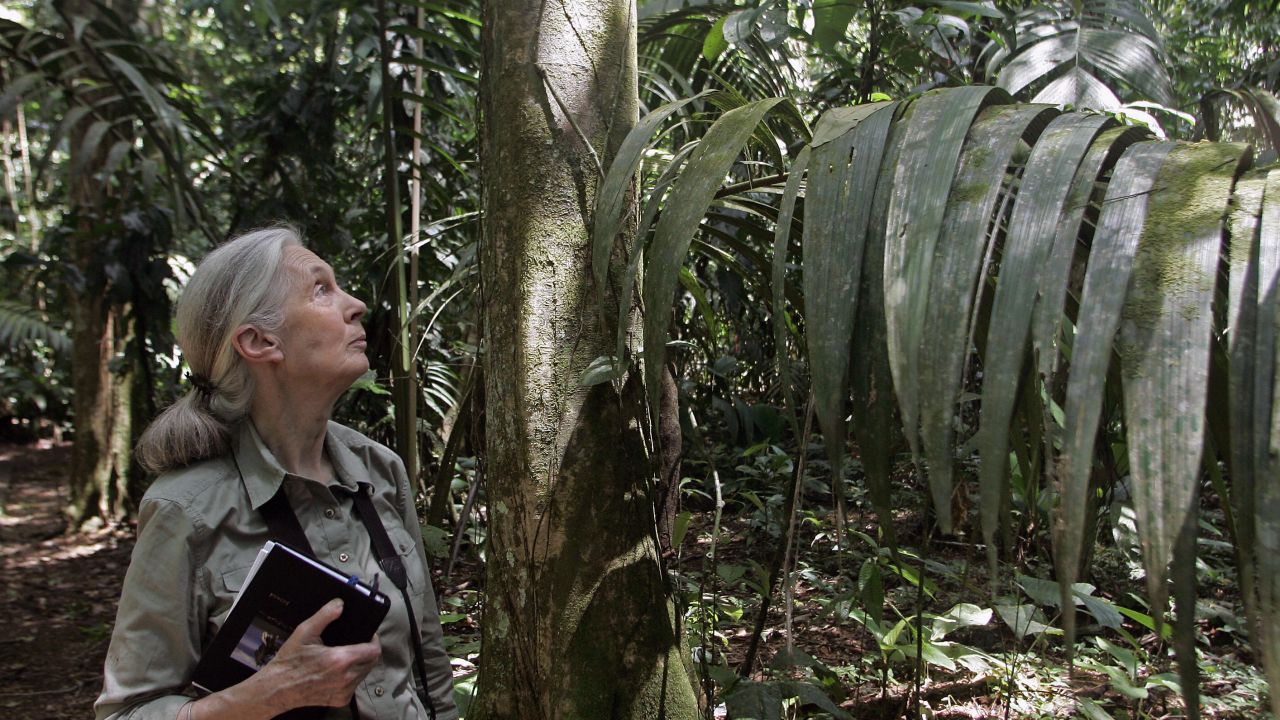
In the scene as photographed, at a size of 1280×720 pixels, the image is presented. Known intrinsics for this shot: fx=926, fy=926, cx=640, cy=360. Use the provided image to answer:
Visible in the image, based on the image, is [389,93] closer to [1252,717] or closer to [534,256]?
[534,256]

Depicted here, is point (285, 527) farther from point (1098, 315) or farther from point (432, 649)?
point (1098, 315)

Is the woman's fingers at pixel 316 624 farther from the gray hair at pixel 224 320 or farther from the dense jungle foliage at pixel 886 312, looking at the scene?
the dense jungle foliage at pixel 886 312

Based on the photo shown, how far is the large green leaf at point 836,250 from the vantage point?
3.28ft

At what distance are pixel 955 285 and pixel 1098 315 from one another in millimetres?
139

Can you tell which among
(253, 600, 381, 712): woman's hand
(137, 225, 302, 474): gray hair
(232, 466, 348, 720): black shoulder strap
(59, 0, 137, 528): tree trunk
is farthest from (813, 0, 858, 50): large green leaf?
(59, 0, 137, 528): tree trunk

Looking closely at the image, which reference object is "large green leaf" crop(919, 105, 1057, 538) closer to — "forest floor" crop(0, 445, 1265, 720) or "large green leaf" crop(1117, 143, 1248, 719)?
"large green leaf" crop(1117, 143, 1248, 719)

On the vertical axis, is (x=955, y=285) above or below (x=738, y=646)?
above

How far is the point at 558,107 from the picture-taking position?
167 centimetres

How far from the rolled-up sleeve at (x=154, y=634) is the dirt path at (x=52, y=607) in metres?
2.62

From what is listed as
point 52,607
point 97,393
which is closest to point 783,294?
point 52,607

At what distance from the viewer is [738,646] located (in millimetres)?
2904

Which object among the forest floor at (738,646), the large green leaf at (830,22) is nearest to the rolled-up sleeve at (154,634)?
the forest floor at (738,646)

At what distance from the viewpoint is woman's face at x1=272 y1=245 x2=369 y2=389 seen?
62.1 inches

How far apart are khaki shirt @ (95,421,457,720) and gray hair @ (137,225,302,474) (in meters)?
0.06
